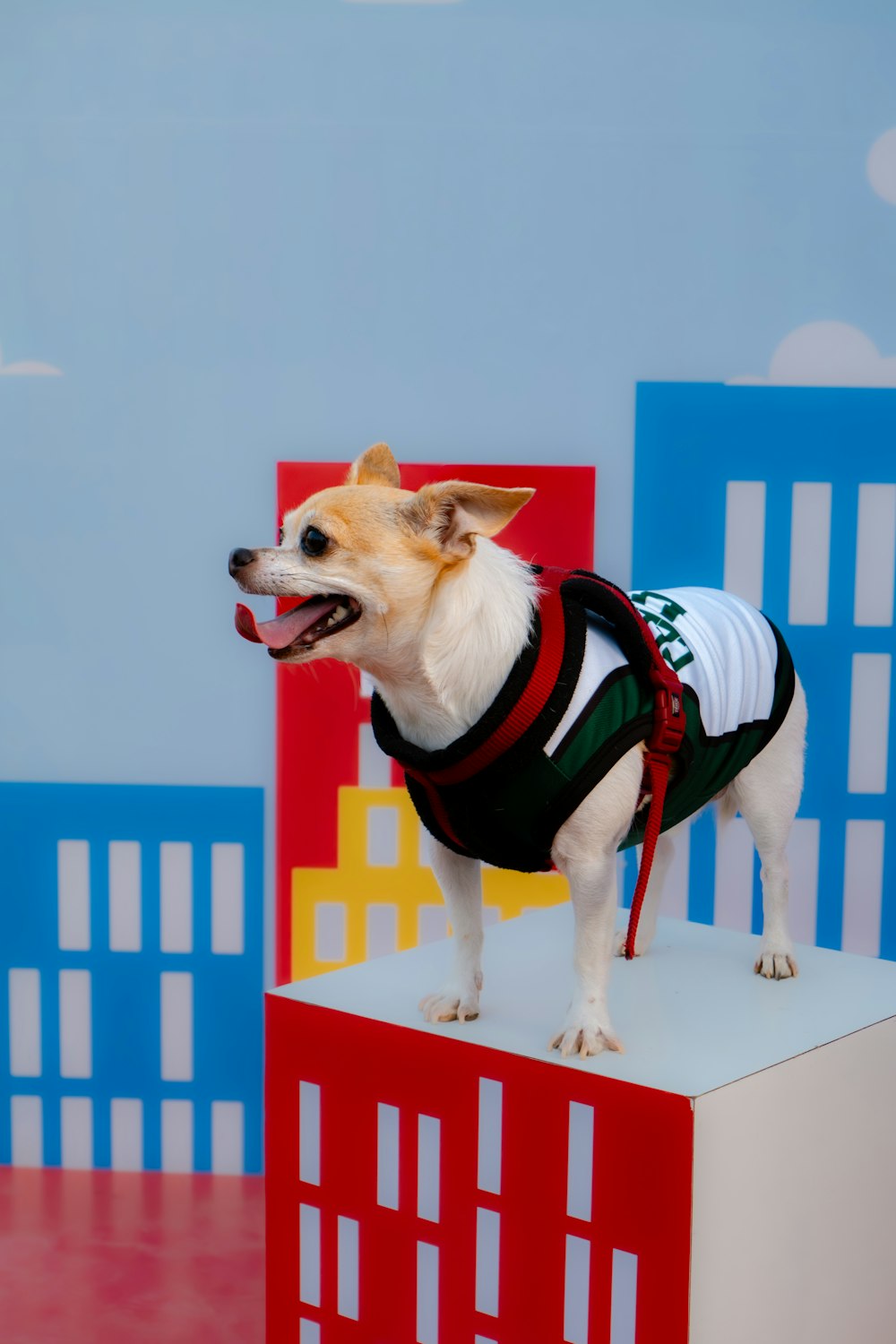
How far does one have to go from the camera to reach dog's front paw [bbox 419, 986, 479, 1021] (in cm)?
144

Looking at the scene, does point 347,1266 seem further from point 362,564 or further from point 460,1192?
point 362,564

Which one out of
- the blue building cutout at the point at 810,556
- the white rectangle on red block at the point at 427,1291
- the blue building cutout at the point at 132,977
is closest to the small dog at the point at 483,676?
the white rectangle on red block at the point at 427,1291

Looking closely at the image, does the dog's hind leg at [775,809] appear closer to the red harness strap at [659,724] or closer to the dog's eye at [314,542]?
the red harness strap at [659,724]

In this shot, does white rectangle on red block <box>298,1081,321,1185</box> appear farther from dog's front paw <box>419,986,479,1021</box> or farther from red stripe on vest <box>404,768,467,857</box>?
red stripe on vest <box>404,768,467,857</box>

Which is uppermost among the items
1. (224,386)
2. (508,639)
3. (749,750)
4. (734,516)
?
(224,386)

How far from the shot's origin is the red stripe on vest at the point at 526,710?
123 cm

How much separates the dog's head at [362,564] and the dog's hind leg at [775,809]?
21.4 inches

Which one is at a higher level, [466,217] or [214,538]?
[466,217]

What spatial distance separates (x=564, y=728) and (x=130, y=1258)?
1254mm

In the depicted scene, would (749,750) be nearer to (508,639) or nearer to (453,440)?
(508,639)

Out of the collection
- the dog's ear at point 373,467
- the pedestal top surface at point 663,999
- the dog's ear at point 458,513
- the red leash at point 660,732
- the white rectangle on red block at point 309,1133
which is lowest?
the white rectangle on red block at point 309,1133

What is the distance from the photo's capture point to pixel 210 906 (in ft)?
7.42

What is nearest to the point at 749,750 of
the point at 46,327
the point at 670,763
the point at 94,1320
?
the point at 670,763

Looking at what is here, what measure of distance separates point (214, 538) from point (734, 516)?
859 mm
